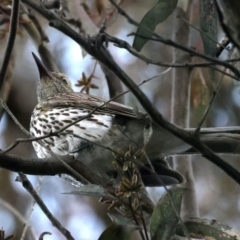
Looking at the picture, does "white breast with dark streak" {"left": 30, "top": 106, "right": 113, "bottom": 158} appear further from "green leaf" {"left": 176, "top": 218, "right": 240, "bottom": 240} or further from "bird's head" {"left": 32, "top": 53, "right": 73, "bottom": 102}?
"green leaf" {"left": 176, "top": 218, "right": 240, "bottom": 240}

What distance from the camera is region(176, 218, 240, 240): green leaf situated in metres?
1.75

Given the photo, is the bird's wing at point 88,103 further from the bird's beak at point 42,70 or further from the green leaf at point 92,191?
the green leaf at point 92,191

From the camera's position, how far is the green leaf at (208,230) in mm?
1753

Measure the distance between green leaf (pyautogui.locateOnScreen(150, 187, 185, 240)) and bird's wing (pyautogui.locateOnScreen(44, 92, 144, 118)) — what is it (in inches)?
34.6

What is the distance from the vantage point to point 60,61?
4742 mm

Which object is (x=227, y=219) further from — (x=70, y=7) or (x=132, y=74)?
(x=70, y=7)

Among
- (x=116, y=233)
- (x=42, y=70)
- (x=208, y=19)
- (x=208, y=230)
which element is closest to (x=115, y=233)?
(x=116, y=233)

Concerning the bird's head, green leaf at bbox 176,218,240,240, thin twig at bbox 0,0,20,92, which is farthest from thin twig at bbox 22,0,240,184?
the bird's head

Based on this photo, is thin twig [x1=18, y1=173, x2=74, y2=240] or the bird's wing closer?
thin twig [x1=18, y1=173, x2=74, y2=240]

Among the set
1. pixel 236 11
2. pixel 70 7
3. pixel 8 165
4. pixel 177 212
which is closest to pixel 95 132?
pixel 70 7

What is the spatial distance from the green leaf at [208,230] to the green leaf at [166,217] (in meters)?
0.07

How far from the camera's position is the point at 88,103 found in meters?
3.00

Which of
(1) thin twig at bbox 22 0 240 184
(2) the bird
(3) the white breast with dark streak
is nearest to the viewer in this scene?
(1) thin twig at bbox 22 0 240 184

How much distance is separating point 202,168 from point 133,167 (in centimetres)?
358
